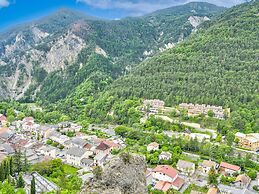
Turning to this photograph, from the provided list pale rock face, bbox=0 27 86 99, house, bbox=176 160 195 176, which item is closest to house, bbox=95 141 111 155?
house, bbox=176 160 195 176

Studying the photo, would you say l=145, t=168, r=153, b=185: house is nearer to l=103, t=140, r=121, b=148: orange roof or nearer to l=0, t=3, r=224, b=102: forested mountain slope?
l=103, t=140, r=121, b=148: orange roof

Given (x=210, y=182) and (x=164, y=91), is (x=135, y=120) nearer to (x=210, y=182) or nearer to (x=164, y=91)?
(x=164, y=91)

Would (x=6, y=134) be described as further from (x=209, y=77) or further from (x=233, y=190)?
(x=209, y=77)

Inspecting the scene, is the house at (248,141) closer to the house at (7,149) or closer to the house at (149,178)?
the house at (149,178)

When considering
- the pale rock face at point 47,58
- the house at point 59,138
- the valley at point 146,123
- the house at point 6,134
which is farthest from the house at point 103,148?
the pale rock face at point 47,58

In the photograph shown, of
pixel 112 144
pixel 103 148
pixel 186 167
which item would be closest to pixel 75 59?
pixel 112 144
